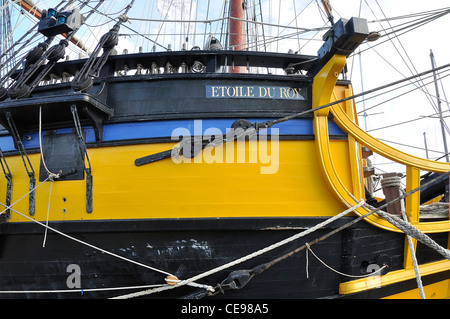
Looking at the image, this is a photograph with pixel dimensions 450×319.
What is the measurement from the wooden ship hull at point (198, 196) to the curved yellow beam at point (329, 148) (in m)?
0.01

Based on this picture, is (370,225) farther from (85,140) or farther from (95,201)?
(85,140)

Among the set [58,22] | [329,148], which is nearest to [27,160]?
[58,22]

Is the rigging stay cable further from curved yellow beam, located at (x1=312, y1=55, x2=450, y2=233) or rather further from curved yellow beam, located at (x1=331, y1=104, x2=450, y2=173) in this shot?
curved yellow beam, located at (x1=331, y1=104, x2=450, y2=173)

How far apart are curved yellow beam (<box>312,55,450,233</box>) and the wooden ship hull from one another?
0.6 inches

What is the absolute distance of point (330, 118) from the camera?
345 cm

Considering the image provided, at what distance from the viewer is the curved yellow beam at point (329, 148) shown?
3.18 metres

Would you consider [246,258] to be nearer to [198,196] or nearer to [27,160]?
[198,196]

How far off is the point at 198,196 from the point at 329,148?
1438 millimetres

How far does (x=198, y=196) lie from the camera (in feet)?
10.4

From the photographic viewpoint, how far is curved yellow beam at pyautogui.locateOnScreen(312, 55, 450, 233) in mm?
3182

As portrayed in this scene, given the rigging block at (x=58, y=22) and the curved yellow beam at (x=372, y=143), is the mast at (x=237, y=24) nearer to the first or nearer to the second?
the rigging block at (x=58, y=22)
